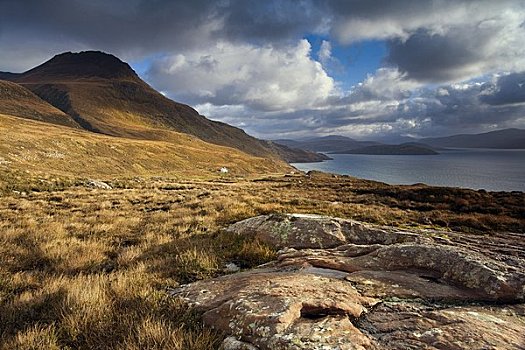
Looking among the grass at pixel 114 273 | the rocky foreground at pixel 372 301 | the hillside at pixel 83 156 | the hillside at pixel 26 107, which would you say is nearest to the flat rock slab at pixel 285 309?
the rocky foreground at pixel 372 301

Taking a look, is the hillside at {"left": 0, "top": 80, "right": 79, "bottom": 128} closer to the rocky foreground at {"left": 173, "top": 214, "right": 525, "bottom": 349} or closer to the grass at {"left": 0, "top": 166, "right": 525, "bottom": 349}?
the grass at {"left": 0, "top": 166, "right": 525, "bottom": 349}

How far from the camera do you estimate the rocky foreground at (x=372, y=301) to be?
3.47 m

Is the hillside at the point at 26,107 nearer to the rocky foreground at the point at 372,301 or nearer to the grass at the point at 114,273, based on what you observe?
the grass at the point at 114,273

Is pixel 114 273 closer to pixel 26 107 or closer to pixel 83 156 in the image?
pixel 83 156

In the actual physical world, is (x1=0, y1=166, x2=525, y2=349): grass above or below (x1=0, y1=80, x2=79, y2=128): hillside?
below

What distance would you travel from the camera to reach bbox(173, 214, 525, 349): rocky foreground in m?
3.47

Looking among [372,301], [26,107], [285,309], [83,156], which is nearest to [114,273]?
[285,309]

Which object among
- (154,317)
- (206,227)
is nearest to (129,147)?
(206,227)

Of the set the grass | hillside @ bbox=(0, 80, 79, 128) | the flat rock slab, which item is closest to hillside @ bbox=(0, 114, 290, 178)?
the grass

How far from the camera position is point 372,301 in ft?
14.6

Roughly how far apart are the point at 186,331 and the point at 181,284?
1.85m

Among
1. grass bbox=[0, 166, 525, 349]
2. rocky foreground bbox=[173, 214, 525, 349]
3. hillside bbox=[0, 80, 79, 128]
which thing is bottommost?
grass bbox=[0, 166, 525, 349]

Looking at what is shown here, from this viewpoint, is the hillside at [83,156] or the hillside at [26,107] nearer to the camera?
the hillside at [83,156]

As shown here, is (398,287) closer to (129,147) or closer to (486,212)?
(486,212)
